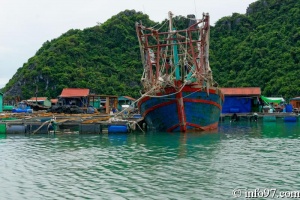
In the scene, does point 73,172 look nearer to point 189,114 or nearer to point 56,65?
point 189,114

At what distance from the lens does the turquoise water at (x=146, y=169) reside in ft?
43.5

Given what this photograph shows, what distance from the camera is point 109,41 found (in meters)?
111

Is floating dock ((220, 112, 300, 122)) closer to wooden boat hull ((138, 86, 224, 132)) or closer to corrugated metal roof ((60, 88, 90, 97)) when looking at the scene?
corrugated metal roof ((60, 88, 90, 97))

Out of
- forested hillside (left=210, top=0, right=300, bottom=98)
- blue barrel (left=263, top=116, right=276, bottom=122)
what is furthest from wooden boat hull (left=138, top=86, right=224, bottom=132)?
forested hillside (left=210, top=0, right=300, bottom=98)

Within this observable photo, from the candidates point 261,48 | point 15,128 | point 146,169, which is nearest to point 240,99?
point 15,128

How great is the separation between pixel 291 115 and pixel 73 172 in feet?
136

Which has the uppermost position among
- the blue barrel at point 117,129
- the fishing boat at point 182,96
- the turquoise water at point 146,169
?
the fishing boat at point 182,96

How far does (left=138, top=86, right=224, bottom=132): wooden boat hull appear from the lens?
3084 centimetres

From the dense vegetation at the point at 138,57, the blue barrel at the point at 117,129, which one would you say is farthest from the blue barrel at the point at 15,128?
the dense vegetation at the point at 138,57

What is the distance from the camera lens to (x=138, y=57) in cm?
10606

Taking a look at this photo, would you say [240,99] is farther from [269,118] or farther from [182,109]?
[182,109]

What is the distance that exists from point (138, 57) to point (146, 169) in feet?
297

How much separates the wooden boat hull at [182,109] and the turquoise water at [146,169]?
504 cm

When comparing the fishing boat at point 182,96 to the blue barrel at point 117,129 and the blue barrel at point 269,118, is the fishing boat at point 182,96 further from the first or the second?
the blue barrel at point 269,118
